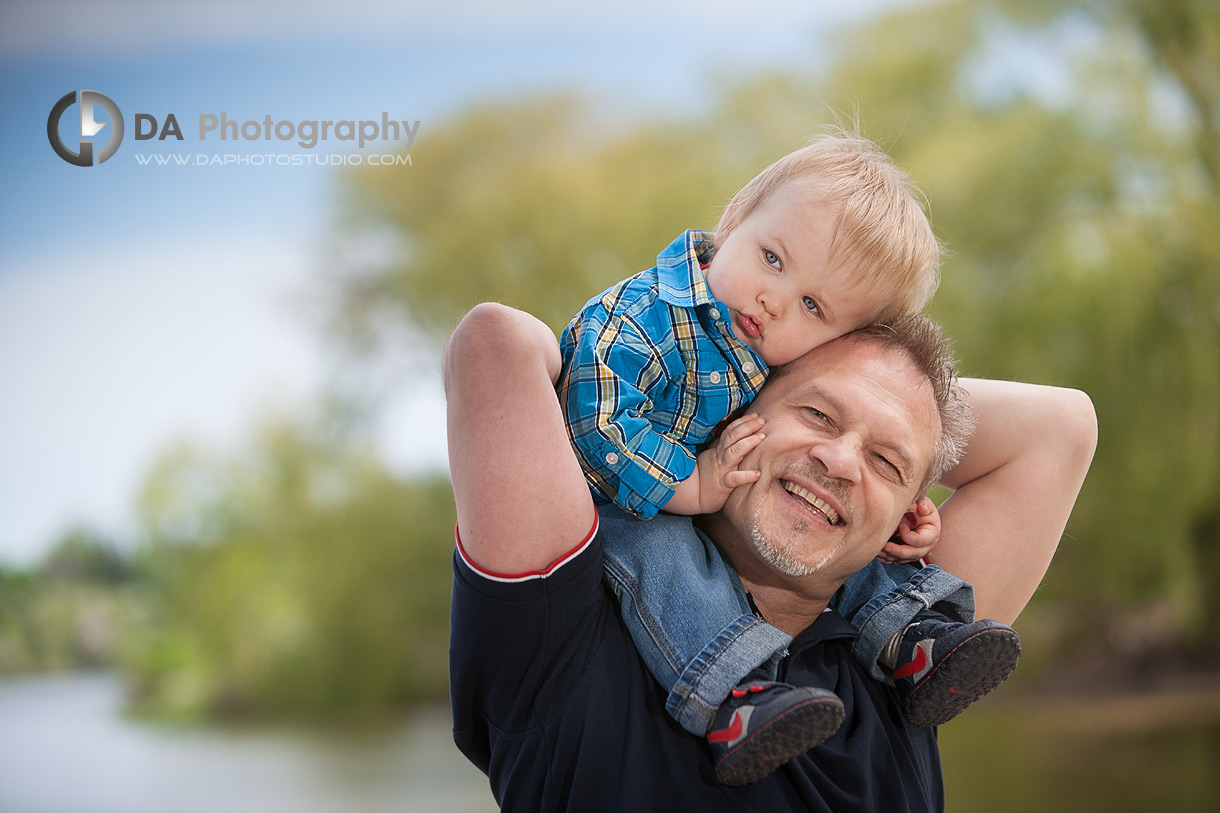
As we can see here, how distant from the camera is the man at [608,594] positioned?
104 cm

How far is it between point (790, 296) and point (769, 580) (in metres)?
0.40

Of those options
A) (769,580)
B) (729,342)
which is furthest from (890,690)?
(729,342)

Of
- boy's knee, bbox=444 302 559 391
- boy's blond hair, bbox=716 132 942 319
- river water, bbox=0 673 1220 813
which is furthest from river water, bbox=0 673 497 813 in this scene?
boy's knee, bbox=444 302 559 391

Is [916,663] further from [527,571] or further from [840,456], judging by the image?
[527,571]

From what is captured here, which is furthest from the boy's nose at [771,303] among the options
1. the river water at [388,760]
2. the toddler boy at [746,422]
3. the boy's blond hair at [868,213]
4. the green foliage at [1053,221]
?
the river water at [388,760]

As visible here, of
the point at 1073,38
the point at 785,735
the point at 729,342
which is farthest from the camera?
the point at 1073,38

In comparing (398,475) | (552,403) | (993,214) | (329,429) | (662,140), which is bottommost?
(552,403)

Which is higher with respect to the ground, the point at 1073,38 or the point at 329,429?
the point at 1073,38

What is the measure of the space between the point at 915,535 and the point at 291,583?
731 centimetres

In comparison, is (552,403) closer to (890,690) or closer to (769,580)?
(769,580)

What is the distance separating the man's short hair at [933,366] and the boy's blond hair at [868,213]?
3 cm

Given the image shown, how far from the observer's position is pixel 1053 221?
651 centimetres

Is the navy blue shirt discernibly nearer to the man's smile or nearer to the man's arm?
the man's smile

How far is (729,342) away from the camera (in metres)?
1.34
